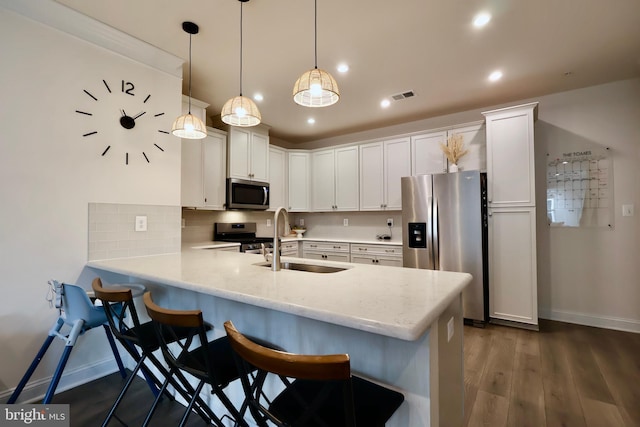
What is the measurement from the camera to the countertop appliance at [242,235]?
3.79 metres

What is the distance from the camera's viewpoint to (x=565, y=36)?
7.45 feet

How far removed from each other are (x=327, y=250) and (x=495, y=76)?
9.59ft

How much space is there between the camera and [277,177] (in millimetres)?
4684

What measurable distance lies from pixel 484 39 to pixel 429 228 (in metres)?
1.89

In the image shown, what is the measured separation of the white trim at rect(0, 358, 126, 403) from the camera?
6.05 ft

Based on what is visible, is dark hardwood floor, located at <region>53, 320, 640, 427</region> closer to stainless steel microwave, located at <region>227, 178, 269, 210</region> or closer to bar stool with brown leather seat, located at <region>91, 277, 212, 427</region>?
bar stool with brown leather seat, located at <region>91, 277, 212, 427</region>

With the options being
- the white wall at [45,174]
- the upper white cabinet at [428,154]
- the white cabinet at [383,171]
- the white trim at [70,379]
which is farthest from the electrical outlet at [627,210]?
the white trim at [70,379]

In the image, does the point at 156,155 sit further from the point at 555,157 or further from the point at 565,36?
the point at 555,157

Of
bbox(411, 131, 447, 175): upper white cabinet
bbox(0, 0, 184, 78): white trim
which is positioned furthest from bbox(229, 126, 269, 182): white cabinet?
bbox(411, 131, 447, 175): upper white cabinet

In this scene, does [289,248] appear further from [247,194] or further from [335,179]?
[335,179]

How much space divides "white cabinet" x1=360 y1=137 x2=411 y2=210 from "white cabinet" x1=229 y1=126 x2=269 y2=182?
1464 millimetres

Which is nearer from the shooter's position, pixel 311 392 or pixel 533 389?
pixel 311 392

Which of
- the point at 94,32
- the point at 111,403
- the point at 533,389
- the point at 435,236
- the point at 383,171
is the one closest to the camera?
the point at 111,403

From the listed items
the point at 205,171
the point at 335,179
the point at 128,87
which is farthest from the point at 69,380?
the point at 335,179
